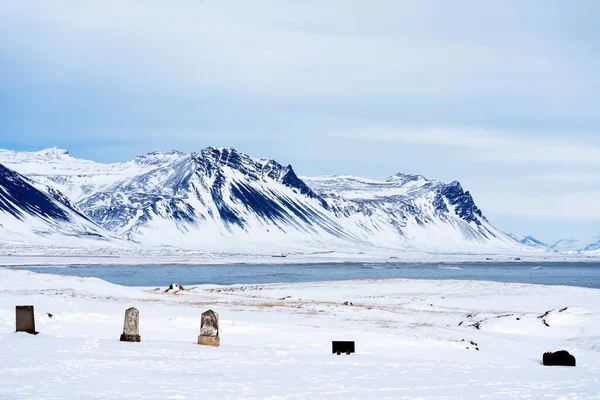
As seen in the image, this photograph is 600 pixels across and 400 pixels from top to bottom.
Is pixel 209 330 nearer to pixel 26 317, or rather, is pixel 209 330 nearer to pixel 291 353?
pixel 291 353

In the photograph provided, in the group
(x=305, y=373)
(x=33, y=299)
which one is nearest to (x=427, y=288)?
(x=33, y=299)

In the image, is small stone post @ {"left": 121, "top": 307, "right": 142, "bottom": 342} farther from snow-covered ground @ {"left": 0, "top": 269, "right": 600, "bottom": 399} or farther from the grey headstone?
the grey headstone

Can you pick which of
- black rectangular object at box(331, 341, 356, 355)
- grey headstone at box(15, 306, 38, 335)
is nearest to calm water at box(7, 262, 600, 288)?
grey headstone at box(15, 306, 38, 335)

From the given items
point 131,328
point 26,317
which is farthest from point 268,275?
point 131,328

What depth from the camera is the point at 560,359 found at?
21672 millimetres

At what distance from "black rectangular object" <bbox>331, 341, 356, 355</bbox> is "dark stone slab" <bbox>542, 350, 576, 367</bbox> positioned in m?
5.39

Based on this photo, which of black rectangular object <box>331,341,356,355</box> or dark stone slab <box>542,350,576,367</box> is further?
black rectangular object <box>331,341,356,355</box>

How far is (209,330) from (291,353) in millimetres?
2442

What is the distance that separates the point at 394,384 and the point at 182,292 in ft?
134

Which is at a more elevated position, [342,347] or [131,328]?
[131,328]

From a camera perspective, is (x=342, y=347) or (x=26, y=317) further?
(x=26, y=317)

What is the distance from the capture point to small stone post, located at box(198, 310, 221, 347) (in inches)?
850

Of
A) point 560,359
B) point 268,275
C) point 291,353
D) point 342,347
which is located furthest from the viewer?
point 268,275

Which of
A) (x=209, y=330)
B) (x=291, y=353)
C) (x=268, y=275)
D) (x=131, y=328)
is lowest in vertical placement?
(x=291, y=353)
